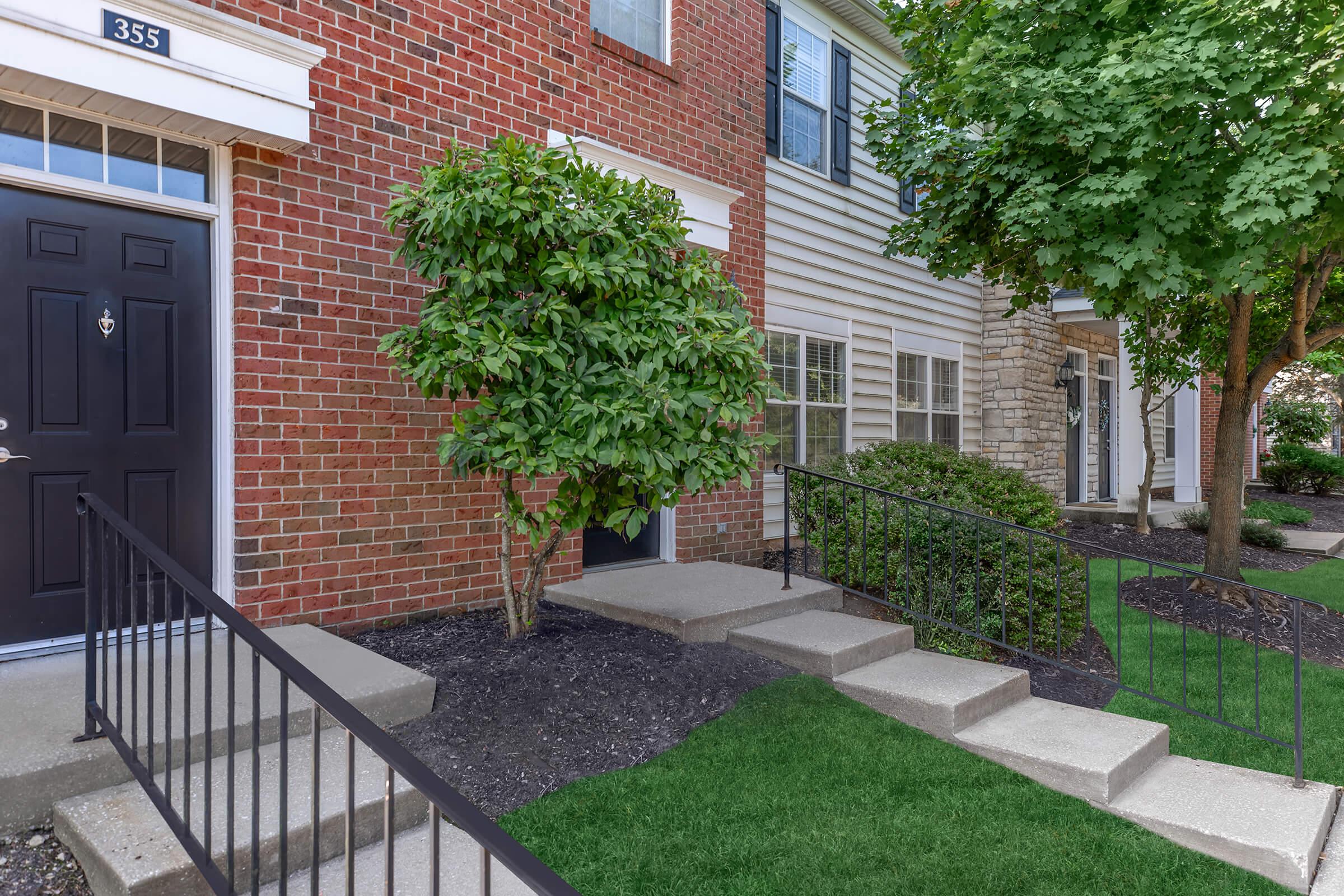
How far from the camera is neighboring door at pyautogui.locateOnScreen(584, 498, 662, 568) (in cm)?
572

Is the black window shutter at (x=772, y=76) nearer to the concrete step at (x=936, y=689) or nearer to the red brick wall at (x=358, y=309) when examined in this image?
the red brick wall at (x=358, y=309)

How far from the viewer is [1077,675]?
4.59 meters

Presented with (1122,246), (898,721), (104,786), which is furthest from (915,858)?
(1122,246)

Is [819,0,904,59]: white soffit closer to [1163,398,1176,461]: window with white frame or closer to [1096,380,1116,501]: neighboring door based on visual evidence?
[1096,380,1116,501]: neighboring door

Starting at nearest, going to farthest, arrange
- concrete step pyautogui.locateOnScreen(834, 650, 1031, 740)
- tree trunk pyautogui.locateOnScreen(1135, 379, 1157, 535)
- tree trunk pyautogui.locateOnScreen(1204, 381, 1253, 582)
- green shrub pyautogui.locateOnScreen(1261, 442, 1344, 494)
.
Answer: concrete step pyautogui.locateOnScreen(834, 650, 1031, 740)
tree trunk pyautogui.locateOnScreen(1204, 381, 1253, 582)
tree trunk pyautogui.locateOnScreen(1135, 379, 1157, 535)
green shrub pyautogui.locateOnScreen(1261, 442, 1344, 494)

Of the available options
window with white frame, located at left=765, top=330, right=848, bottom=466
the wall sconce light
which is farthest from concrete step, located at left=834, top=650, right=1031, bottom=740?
the wall sconce light

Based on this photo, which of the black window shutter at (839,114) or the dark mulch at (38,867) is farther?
the black window shutter at (839,114)

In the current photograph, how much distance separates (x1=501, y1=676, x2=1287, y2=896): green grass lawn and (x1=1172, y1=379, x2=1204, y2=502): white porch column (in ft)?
43.0

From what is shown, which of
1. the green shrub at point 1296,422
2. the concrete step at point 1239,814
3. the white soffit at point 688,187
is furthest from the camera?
the green shrub at point 1296,422

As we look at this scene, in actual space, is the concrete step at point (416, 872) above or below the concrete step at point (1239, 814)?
above

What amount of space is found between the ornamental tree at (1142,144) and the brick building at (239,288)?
2966 mm

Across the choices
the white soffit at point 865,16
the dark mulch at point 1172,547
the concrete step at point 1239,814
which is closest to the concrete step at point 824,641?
the concrete step at point 1239,814

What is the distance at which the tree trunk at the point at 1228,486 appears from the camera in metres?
6.41

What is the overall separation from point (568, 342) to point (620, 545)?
2594 millimetres
